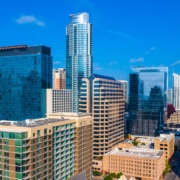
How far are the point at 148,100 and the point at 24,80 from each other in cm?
5412

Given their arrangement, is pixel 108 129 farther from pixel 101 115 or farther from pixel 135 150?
pixel 135 150

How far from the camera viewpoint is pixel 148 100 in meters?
118

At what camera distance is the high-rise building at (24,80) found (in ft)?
355

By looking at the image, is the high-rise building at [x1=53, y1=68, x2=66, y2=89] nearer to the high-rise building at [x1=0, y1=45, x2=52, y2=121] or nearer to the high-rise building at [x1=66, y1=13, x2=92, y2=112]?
the high-rise building at [x1=66, y1=13, x2=92, y2=112]

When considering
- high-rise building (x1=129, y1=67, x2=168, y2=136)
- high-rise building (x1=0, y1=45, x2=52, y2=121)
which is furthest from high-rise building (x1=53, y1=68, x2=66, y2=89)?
high-rise building (x1=129, y1=67, x2=168, y2=136)

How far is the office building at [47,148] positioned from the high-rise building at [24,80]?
5370cm

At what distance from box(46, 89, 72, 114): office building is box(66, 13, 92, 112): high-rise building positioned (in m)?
35.2

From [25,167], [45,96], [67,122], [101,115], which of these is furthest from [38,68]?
[25,167]

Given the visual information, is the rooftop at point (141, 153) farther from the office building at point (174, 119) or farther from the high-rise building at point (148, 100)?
the office building at point (174, 119)

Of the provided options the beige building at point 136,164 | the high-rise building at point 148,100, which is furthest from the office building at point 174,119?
the beige building at point 136,164

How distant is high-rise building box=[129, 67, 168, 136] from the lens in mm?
114812

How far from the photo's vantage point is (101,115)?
257 feet

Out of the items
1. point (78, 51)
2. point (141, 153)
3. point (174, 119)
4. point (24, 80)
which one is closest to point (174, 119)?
point (174, 119)

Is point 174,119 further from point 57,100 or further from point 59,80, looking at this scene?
point 57,100
